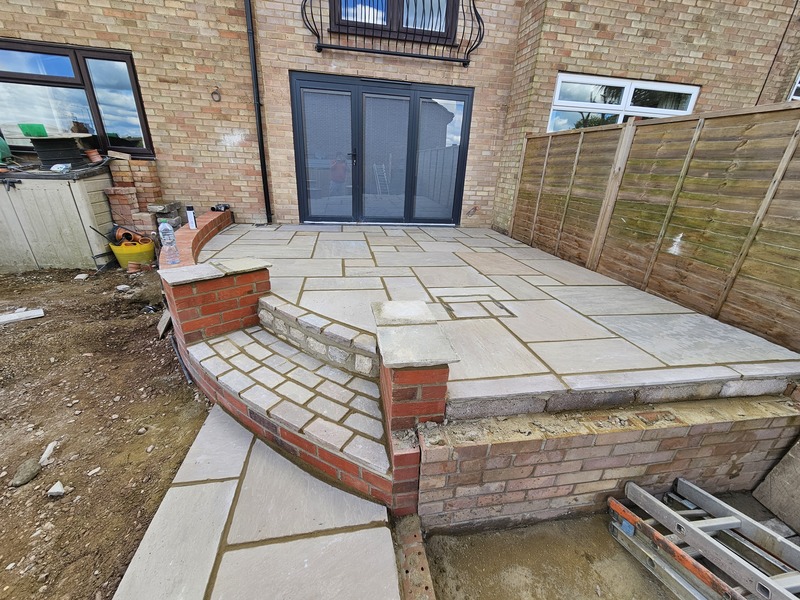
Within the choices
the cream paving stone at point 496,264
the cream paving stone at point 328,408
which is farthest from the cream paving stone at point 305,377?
the cream paving stone at point 496,264

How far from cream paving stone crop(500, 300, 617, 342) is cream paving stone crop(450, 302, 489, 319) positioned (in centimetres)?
15

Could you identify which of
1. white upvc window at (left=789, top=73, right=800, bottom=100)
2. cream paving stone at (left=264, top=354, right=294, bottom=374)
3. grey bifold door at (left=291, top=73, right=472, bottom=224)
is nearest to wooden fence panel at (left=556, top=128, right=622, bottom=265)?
grey bifold door at (left=291, top=73, right=472, bottom=224)

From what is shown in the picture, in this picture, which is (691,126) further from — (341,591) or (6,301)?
(6,301)

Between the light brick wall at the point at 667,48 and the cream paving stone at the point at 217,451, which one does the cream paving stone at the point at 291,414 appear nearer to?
the cream paving stone at the point at 217,451

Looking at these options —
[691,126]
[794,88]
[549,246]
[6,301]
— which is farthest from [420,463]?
[794,88]

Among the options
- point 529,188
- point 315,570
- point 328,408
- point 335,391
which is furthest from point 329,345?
point 529,188

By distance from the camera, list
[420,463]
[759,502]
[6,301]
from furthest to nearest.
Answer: [6,301] < [759,502] < [420,463]

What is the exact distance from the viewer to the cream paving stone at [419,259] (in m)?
3.17

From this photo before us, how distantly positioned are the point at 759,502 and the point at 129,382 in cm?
361

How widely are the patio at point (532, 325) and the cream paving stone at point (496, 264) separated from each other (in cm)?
2

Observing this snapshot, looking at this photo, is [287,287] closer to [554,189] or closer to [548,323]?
[548,323]

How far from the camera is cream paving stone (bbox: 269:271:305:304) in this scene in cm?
226

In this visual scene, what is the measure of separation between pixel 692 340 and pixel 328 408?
80.1 inches

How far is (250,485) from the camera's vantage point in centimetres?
140
